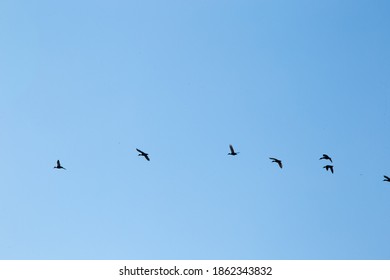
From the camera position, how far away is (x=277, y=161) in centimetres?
8575
